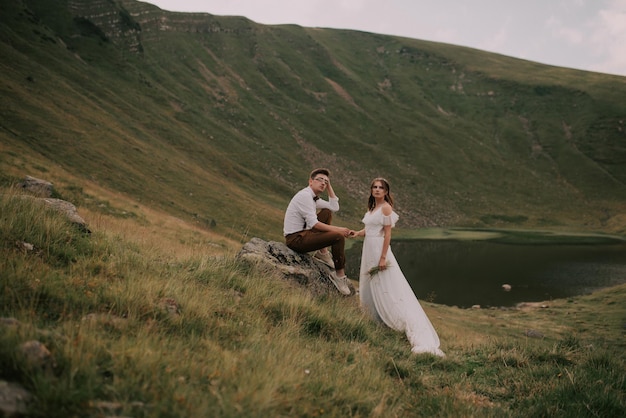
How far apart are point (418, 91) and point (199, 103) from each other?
9477 cm

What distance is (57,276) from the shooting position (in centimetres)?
570

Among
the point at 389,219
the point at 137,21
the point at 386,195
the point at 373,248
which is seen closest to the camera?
the point at 389,219

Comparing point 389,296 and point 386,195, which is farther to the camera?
point 386,195

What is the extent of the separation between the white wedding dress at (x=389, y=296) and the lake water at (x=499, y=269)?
2665 centimetres

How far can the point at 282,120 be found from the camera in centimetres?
11525

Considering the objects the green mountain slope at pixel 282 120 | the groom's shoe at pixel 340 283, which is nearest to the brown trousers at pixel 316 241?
the groom's shoe at pixel 340 283

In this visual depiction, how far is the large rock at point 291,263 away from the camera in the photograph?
31.3 feet

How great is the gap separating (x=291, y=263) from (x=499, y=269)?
46.9 m

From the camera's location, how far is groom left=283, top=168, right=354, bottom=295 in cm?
1024

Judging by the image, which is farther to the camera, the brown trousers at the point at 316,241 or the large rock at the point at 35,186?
the large rock at the point at 35,186

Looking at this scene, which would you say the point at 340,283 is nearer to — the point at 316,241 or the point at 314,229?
the point at 316,241

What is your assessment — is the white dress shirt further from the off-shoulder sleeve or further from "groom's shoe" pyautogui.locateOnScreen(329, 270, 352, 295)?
the off-shoulder sleeve

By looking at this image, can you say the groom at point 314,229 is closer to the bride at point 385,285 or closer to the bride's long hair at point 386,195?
the bride at point 385,285

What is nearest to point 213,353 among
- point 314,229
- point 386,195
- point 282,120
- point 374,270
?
point 314,229
